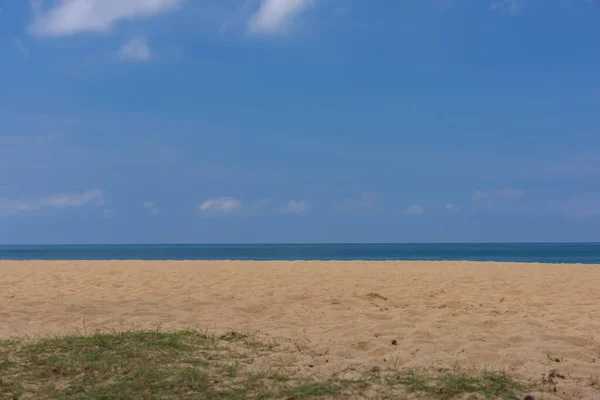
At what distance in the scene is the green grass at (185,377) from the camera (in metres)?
4.90

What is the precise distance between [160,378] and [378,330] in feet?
10.6

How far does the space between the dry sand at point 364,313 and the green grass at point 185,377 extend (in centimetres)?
45

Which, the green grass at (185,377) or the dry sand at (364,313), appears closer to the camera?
the green grass at (185,377)

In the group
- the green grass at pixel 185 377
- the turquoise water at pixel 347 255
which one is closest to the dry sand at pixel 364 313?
the green grass at pixel 185 377

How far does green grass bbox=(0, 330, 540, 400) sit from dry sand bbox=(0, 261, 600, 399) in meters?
0.45

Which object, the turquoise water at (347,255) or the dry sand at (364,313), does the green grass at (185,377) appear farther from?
the turquoise water at (347,255)

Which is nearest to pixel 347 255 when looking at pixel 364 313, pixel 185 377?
pixel 364 313

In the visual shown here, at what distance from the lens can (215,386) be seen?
16.8 feet

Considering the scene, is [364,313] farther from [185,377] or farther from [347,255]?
[347,255]

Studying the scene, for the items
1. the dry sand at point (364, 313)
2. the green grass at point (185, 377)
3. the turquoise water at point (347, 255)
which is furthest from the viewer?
the turquoise water at point (347, 255)

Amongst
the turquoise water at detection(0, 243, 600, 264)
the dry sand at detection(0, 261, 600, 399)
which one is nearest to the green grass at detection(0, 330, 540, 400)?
the dry sand at detection(0, 261, 600, 399)

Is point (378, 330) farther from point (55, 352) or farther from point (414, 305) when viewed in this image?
point (55, 352)

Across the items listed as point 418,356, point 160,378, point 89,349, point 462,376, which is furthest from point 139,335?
point 462,376

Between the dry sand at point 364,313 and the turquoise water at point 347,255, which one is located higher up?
the dry sand at point 364,313
